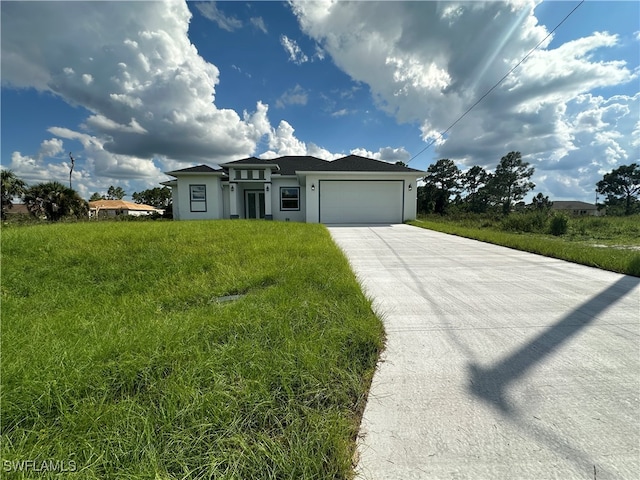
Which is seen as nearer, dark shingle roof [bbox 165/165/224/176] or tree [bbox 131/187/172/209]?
dark shingle roof [bbox 165/165/224/176]

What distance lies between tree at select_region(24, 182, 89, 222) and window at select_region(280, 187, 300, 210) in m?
13.2

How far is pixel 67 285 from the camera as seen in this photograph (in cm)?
360

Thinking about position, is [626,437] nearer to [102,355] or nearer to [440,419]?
[440,419]

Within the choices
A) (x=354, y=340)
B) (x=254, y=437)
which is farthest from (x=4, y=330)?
(x=354, y=340)

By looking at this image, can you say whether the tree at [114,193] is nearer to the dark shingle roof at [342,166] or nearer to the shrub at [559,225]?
the dark shingle roof at [342,166]

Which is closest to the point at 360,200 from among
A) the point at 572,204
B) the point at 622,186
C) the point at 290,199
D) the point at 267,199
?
the point at 290,199

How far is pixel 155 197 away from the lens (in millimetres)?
56656

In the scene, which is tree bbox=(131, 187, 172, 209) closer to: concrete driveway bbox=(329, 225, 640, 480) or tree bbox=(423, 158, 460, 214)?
tree bbox=(423, 158, 460, 214)

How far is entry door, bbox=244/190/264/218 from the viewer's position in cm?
1574

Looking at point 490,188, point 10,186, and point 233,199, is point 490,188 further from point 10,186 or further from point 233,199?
point 10,186

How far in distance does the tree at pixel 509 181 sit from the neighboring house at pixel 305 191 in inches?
934

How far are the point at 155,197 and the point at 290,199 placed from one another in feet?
176

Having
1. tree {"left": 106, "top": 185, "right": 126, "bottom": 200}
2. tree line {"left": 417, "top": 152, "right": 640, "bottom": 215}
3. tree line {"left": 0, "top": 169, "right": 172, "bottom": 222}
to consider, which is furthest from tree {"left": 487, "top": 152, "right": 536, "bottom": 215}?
tree {"left": 106, "top": 185, "right": 126, "bottom": 200}

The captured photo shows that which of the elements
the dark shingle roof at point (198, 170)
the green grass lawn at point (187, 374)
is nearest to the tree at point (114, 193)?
the dark shingle roof at point (198, 170)
